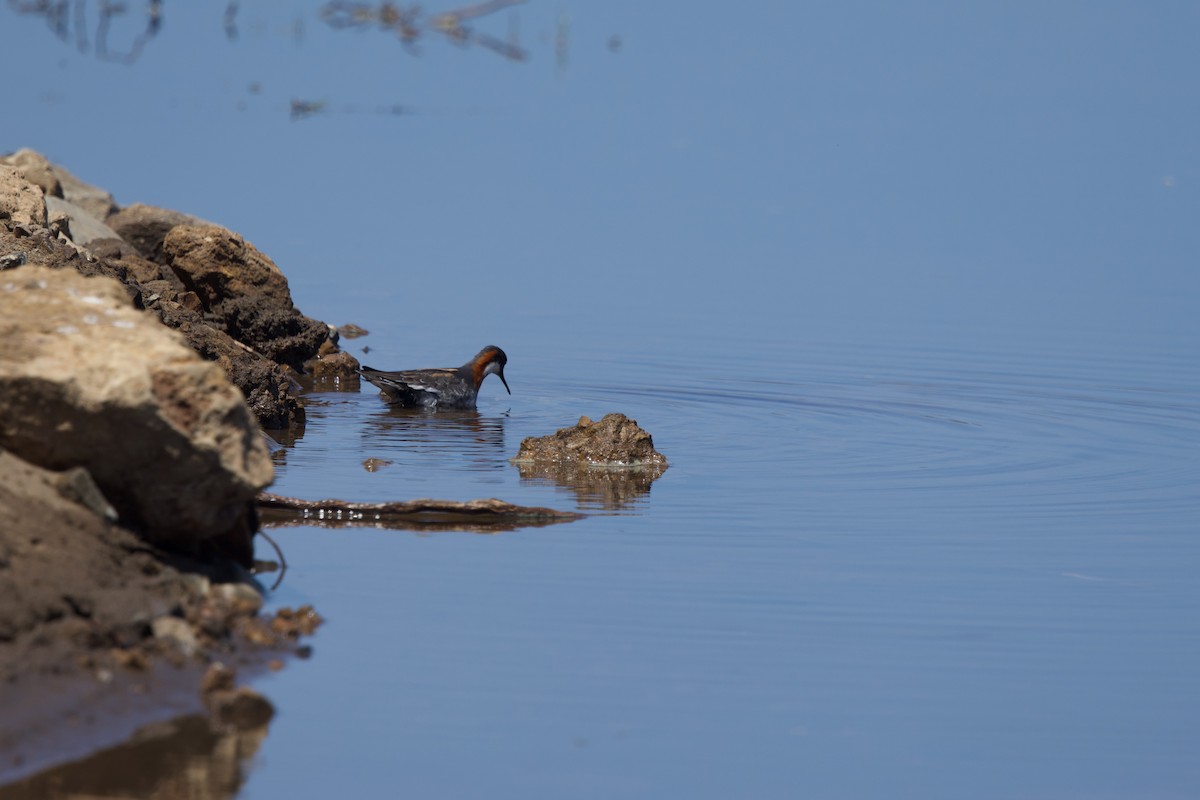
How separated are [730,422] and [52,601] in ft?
28.0

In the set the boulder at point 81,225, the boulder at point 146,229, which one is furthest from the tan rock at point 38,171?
the boulder at point 146,229

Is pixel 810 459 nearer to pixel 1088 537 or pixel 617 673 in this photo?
pixel 1088 537

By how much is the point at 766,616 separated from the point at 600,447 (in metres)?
4.19

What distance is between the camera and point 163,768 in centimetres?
603

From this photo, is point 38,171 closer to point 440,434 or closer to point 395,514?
point 440,434

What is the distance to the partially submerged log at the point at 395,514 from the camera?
9797 millimetres

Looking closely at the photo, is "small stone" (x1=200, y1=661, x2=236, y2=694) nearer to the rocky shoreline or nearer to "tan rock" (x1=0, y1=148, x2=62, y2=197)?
the rocky shoreline

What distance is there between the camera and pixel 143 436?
7188mm

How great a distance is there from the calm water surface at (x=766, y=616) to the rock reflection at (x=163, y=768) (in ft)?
0.41

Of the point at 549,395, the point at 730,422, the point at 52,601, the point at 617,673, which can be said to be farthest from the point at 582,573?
the point at 549,395

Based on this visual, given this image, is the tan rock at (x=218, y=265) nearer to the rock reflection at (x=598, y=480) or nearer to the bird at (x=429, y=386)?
the bird at (x=429, y=386)

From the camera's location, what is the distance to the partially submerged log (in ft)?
32.1

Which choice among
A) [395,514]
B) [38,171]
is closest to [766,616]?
[395,514]

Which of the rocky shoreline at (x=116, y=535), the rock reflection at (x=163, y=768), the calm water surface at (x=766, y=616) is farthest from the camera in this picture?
the calm water surface at (x=766, y=616)
